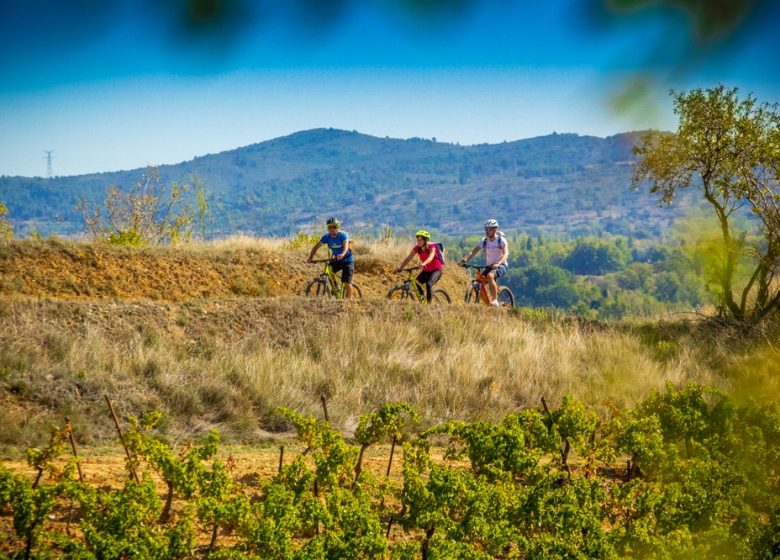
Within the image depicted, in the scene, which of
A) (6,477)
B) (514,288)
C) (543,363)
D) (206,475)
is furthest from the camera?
(514,288)

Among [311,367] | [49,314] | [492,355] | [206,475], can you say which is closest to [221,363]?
[311,367]

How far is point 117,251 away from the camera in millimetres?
19703

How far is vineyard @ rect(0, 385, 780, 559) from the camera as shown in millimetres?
4695

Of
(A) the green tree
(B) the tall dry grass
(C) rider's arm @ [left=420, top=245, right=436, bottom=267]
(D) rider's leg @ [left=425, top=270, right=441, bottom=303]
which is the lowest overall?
(A) the green tree

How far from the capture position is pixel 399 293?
1733 centimetres

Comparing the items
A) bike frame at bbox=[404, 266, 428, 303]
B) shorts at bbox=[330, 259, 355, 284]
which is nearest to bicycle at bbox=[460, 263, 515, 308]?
bike frame at bbox=[404, 266, 428, 303]

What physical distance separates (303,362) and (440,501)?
5.57 metres

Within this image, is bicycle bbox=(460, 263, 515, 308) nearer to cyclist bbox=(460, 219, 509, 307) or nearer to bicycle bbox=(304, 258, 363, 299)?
cyclist bbox=(460, 219, 509, 307)

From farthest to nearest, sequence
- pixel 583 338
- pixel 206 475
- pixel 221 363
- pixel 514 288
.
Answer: pixel 514 288 < pixel 583 338 < pixel 221 363 < pixel 206 475

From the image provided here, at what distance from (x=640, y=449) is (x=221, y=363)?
18.4 ft

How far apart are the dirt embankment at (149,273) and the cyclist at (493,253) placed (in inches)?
237

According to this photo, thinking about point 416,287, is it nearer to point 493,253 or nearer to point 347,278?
point 347,278

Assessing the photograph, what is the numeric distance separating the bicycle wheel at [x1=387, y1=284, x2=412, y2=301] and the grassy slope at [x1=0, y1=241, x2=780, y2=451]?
1.68 m

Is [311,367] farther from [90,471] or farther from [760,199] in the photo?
[760,199]
